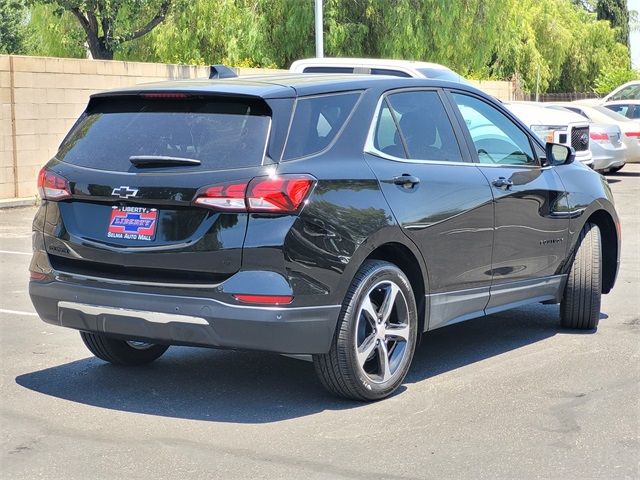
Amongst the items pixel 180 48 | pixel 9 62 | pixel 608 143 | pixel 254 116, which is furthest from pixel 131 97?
pixel 180 48

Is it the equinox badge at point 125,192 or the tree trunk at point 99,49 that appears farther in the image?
the tree trunk at point 99,49

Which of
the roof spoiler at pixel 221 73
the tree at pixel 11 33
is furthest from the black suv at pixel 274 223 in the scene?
the tree at pixel 11 33

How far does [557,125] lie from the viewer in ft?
63.5

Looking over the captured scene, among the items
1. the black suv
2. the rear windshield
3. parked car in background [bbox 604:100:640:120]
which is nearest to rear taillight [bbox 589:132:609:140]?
parked car in background [bbox 604:100:640:120]

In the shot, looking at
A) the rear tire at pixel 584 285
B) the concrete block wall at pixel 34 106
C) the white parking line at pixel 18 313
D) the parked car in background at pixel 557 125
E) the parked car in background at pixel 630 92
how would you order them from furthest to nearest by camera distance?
the parked car in background at pixel 630 92
the parked car in background at pixel 557 125
the concrete block wall at pixel 34 106
the white parking line at pixel 18 313
the rear tire at pixel 584 285

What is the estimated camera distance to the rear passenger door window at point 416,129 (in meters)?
6.42

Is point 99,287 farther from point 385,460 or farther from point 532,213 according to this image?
point 532,213

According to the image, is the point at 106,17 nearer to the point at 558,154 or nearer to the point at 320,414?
the point at 558,154

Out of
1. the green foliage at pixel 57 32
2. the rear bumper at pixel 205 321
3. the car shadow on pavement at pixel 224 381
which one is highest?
the green foliage at pixel 57 32

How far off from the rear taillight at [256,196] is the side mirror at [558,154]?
107 inches

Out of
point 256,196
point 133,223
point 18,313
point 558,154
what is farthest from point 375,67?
point 256,196

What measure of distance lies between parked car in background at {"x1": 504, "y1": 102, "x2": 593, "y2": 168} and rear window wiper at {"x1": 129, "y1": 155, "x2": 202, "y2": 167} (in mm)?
13496

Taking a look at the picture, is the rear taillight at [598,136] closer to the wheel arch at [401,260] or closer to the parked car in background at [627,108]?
the parked car in background at [627,108]

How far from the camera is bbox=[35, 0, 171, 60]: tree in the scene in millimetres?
23984
